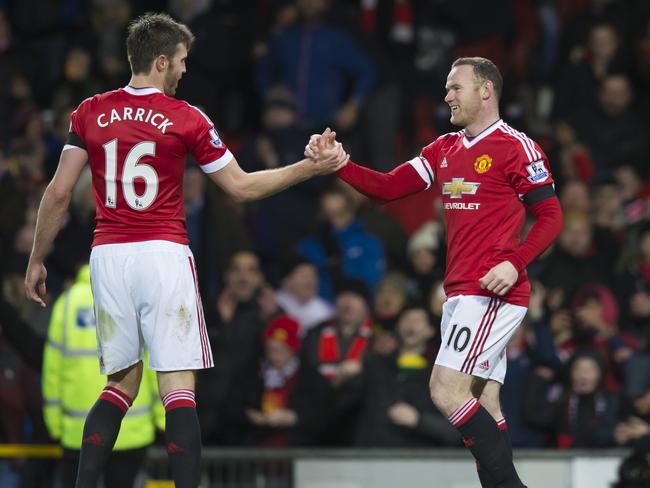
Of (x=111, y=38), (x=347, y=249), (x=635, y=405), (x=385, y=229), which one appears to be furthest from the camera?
(x=111, y=38)

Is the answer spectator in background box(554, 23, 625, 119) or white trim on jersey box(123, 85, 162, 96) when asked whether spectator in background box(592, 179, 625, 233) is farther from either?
white trim on jersey box(123, 85, 162, 96)

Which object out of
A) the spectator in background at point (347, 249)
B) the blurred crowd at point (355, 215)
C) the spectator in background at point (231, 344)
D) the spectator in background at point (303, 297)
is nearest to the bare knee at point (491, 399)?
the blurred crowd at point (355, 215)

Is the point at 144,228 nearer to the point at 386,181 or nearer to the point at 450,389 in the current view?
the point at 386,181


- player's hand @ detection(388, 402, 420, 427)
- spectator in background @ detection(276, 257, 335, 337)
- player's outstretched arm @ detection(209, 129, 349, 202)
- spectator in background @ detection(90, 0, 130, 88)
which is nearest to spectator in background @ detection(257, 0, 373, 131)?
spectator in background @ detection(90, 0, 130, 88)

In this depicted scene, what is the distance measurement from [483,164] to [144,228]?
1.74 metres

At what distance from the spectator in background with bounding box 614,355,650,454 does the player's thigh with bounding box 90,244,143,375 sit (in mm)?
4104

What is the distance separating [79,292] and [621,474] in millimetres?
3690

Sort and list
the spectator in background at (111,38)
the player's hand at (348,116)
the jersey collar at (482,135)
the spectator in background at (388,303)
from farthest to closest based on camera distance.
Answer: the spectator in background at (111,38) < the player's hand at (348,116) < the spectator in background at (388,303) < the jersey collar at (482,135)

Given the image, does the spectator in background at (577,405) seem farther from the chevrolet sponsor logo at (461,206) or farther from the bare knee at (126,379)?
the bare knee at (126,379)

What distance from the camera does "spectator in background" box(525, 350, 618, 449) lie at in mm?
10539

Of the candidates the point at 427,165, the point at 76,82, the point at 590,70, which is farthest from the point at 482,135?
the point at 76,82

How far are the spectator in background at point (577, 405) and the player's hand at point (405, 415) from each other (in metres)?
0.81

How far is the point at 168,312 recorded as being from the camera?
23.3ft

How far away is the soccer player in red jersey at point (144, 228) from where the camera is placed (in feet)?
23.4
